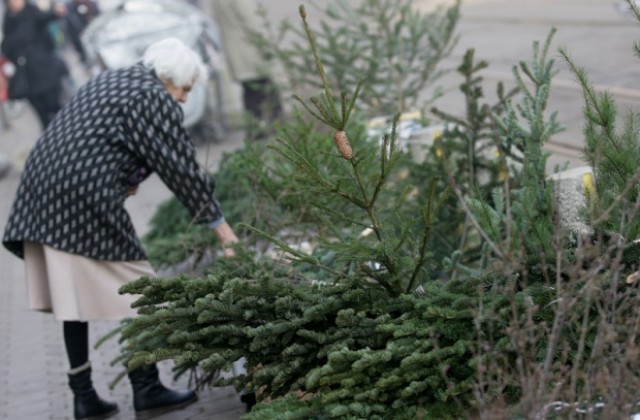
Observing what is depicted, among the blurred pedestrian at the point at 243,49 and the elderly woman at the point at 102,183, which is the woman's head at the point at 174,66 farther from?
the blurred pedestrian at the point at 243,49

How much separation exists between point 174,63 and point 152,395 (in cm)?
148

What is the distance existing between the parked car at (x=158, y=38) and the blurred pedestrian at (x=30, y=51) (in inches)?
16.5

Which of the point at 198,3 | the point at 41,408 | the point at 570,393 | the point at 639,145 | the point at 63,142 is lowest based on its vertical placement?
the point at 41,408

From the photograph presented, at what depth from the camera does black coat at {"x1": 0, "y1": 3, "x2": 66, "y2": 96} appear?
11.6 meters

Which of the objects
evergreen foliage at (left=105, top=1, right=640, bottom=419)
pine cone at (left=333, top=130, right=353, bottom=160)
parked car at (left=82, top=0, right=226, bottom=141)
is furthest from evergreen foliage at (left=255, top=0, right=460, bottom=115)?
pine cone at (left=333, top=130, right=353, bottom=160)

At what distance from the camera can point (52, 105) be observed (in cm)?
1191

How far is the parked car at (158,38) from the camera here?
1142cm

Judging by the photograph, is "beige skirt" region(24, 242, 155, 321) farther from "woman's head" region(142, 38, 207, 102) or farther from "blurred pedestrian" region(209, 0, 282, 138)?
"blurred pedestrian" region(209, 0, 282, 138)

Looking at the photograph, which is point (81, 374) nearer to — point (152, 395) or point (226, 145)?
point (152, 395)

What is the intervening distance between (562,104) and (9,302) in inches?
188

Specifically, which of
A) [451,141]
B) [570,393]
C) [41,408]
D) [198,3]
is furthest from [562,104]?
[198,3]

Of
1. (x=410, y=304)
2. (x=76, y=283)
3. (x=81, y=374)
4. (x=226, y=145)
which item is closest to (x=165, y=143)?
(x=76, y=283)

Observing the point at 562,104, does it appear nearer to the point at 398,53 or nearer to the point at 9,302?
the point at 398,53

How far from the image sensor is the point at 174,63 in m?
4.83
